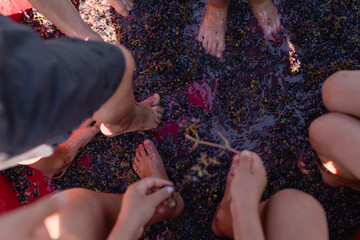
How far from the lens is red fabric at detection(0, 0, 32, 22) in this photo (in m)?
2.80

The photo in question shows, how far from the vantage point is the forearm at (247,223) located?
1.37 m

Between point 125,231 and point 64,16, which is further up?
point 64,16

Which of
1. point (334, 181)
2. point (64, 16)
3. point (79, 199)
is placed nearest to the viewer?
point (79, 199)

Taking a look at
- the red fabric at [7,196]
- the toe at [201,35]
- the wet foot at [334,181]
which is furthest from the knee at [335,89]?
the red fabric at [7,196]

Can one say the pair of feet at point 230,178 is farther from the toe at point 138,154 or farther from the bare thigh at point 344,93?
the bare thigh at point 344,93

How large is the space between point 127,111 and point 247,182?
37.0 inches

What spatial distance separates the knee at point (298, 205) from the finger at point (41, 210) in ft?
4.14

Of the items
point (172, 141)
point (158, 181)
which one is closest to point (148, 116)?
point (172, 141)

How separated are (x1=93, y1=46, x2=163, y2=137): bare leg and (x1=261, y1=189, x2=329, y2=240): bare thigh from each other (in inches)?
44.4

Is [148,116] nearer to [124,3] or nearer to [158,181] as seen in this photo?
[158,181]

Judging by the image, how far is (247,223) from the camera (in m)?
1.40

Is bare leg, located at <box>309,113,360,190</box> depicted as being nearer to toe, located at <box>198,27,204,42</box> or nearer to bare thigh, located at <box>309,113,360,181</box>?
bare thigh, located at <box>309,113,360,181</box>

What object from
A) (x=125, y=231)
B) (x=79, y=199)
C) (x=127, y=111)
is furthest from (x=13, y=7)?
(x=125, y=231)

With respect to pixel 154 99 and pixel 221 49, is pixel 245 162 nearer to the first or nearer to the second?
pixel 154 99
